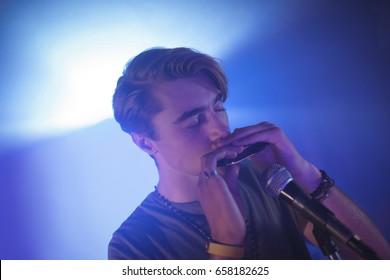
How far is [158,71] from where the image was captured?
1.34 m

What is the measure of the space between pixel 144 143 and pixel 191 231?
40 cm

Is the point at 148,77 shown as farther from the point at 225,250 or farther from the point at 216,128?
the point at 225,250

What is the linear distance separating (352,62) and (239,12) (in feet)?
1.95

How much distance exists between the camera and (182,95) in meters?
1.32

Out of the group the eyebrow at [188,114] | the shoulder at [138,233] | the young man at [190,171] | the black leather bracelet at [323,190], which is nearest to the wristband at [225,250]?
the young man at [190,171]

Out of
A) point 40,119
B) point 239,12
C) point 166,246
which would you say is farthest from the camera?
point 239,12

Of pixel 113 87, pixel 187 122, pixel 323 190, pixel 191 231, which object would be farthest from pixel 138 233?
pixel 323 190

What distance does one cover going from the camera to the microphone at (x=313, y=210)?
0.88m

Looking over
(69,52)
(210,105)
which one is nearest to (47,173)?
(69,52)

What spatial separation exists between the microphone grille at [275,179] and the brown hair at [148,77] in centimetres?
54

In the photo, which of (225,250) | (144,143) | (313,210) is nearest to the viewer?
(313,210)

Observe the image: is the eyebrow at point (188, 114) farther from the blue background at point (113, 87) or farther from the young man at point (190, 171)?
the blue background at point (113, 87)

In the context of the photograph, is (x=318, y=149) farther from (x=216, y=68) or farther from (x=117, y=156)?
(x=117, y=156)

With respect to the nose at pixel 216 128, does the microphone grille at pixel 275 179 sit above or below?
below
